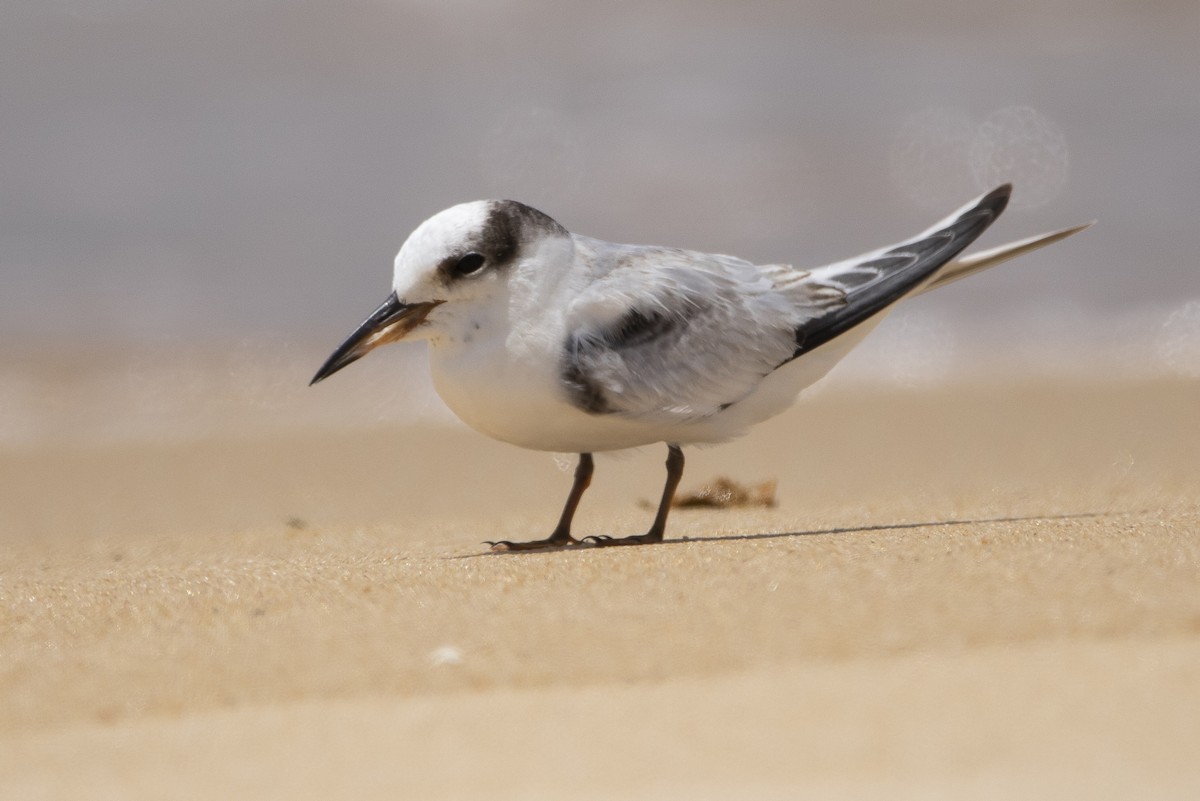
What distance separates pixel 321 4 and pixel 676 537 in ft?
33.1

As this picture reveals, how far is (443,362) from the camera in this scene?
168 inches

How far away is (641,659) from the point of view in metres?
2.83

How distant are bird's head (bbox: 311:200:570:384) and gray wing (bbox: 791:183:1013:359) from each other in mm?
924

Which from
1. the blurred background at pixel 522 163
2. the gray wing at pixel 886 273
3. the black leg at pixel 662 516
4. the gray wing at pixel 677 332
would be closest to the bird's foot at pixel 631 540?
the black leg at pixel 662 516

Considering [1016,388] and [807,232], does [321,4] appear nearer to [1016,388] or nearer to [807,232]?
[807,232]

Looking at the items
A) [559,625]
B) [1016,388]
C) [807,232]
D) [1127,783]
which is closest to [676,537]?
[559,625]

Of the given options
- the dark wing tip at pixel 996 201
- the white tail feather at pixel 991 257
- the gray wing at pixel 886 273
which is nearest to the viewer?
the gray wing at pixel 886 273

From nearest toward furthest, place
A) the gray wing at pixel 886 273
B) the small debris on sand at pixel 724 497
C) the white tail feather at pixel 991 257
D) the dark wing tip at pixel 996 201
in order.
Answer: the gray wing at pixel 886 273 → the white tail feather at pixel 991 257 → the dark wing tip at pixel 996 201 → the small debris on sand at pixel 724 497

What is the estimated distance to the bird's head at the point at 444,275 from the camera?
421 cm

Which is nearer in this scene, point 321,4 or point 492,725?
point 492,725

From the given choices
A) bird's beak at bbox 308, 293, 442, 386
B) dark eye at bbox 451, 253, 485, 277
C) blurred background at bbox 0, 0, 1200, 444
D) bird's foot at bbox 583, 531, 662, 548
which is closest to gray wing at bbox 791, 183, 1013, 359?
bird's foot at bbox 583, 531, 662, 548

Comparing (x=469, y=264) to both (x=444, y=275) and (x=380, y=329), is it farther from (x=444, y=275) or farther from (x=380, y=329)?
(x=380, y=329)

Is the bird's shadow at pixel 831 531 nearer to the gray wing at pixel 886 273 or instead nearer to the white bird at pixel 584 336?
the white bird at pixel 584 336

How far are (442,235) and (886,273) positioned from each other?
1438mm
